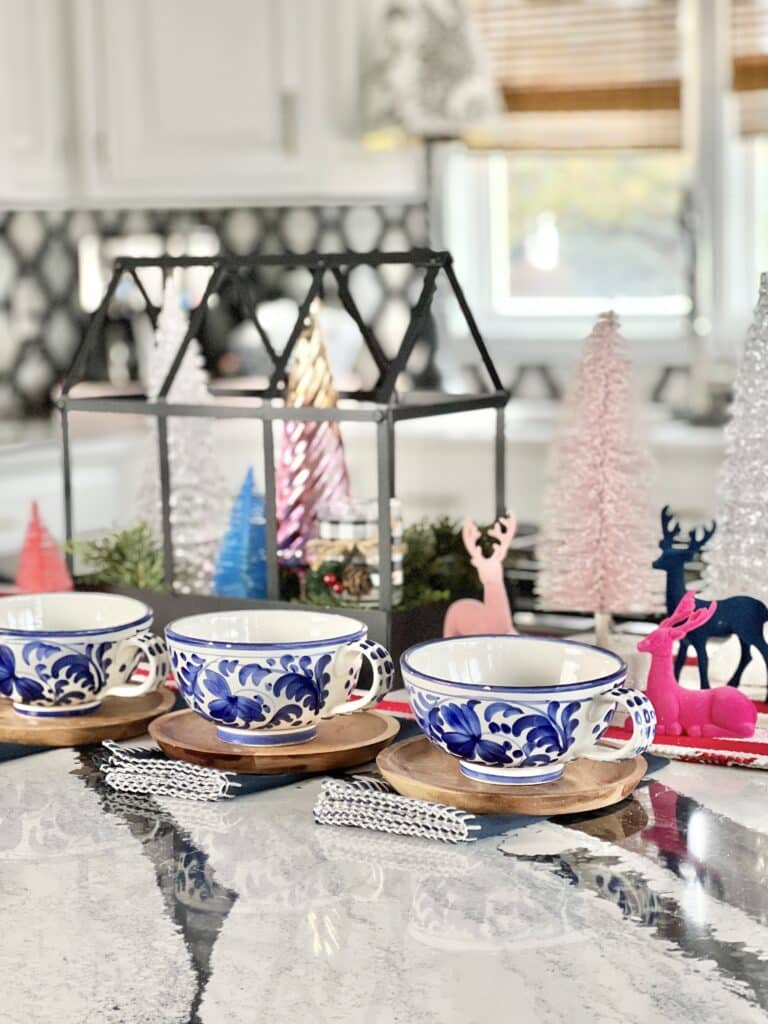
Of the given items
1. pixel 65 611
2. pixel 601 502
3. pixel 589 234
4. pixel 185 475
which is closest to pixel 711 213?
pixel 589 234

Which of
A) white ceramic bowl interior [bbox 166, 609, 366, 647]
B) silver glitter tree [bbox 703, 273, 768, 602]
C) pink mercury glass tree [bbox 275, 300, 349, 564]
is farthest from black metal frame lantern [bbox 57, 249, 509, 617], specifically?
silver glitter tree [bbox 703, 273, 768, 602]

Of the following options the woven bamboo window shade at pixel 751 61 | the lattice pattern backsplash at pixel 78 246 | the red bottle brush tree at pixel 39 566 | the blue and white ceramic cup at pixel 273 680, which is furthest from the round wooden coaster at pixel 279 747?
the woven bamboo window shade at pixel 751 61

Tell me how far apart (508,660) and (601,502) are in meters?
0.34

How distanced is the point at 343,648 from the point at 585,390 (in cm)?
45

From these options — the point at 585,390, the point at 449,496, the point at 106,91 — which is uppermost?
the point at 106,91

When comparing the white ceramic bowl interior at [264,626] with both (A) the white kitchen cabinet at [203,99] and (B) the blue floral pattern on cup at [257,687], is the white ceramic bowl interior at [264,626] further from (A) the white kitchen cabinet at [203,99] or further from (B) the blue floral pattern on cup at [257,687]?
(A) the white kitchen cabinet at [203,99]

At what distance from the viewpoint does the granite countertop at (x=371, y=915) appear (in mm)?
788

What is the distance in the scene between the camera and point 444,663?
3.78 ft

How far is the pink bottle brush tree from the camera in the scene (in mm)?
1447

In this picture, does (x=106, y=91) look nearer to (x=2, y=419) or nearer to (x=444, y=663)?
(x=2, y=419)

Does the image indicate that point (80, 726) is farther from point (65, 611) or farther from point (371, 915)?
point (371, 915)

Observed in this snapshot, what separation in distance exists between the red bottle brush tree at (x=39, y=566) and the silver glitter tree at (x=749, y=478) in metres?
0.76

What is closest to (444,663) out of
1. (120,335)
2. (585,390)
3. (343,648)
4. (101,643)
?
(343,648)

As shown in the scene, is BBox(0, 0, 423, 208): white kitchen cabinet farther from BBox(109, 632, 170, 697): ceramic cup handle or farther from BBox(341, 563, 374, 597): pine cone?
BBox(109, 632, 170, 697): ceramic cup handle
